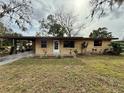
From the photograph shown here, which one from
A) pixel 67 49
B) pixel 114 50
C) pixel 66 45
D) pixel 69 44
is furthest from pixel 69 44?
pixel 114 50

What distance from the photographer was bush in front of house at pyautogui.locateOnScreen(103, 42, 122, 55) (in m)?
29.4

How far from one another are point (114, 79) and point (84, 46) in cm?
1893

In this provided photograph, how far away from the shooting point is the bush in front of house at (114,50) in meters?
29.4

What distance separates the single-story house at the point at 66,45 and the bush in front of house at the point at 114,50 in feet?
2.17

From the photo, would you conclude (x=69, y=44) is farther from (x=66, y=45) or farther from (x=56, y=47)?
(x=56, y=47)

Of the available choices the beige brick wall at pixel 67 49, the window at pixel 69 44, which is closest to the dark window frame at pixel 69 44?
the window at pixel 69 44

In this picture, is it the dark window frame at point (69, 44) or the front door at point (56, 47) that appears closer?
the front door at point (56, 47)

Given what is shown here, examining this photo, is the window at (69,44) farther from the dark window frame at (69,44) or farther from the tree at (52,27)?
the tree at (52,27)

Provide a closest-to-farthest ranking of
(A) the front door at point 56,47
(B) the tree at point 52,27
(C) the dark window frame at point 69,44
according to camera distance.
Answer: (A) the front door at point 56,47
(C) the dark window frame at point 69,44
(B) the tree at point 52,27

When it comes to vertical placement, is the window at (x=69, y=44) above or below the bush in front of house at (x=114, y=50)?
above

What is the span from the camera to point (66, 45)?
97.4 ft

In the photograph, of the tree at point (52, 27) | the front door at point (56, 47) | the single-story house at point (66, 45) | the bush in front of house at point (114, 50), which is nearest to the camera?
the single-story house at point (66, 45)

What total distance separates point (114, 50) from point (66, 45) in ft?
22.3

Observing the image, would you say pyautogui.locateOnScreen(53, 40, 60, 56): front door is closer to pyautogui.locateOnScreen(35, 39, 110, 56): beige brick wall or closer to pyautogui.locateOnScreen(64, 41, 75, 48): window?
pyautogui.locateOnScreen(35, 39, 110, 56): beige brick wall
